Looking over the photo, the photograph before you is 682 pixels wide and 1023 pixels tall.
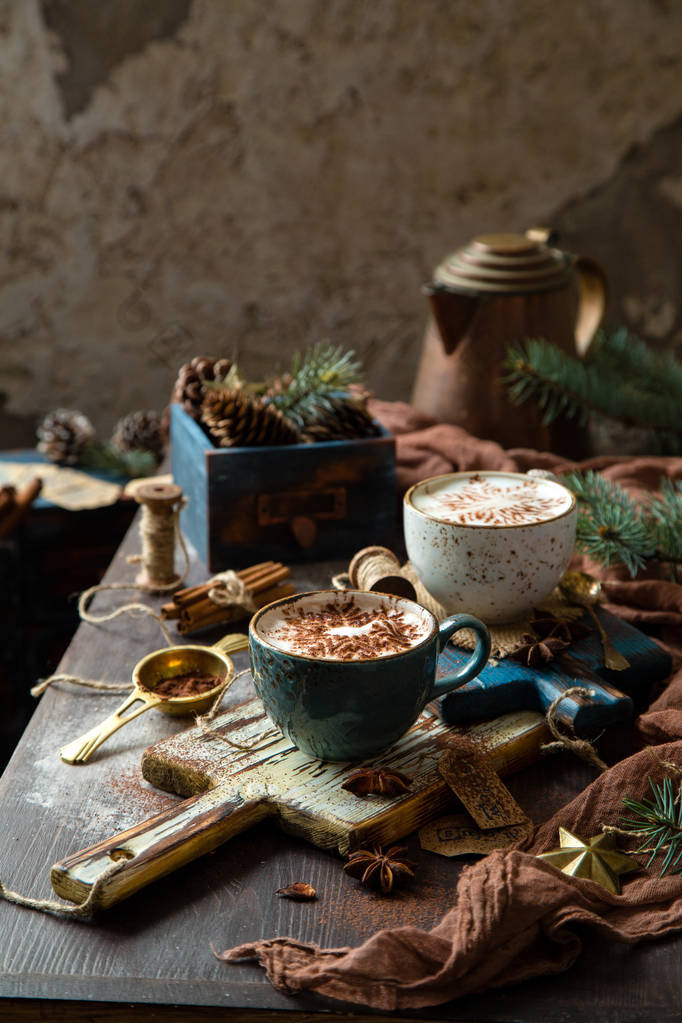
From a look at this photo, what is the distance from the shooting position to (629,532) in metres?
1.09

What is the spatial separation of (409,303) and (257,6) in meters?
0.71

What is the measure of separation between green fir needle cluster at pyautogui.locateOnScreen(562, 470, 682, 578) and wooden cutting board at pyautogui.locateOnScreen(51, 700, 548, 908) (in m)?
0.29

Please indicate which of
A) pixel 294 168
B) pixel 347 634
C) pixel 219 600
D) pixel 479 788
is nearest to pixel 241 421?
pixel 219 600

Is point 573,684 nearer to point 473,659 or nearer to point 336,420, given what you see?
point 473,659

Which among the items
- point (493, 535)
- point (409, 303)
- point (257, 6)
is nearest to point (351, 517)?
point (493, 535)

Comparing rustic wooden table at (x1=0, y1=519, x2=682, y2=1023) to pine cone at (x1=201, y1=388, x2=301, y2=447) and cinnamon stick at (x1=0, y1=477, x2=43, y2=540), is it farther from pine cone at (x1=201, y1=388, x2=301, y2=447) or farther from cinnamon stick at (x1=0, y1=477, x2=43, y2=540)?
cinnamon stick at (x1=0, y1=477, x2=43, y2=540)

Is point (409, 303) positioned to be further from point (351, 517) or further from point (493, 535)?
point (493, 535)

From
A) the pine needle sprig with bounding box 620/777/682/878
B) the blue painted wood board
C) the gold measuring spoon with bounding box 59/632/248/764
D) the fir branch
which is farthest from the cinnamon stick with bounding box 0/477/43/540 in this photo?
the pine needle sprig with bounding box 620/777/682/878

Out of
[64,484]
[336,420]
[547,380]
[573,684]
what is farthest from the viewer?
[64,484]

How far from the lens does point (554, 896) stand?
64 centimetres

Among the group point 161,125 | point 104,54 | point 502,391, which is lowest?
point 502,391

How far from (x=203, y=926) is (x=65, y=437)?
49.8 inches

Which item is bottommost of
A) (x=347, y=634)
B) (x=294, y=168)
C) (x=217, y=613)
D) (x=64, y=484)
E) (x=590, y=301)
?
(x=64, y=484)

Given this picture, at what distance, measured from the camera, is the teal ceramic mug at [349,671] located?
2.42ft
